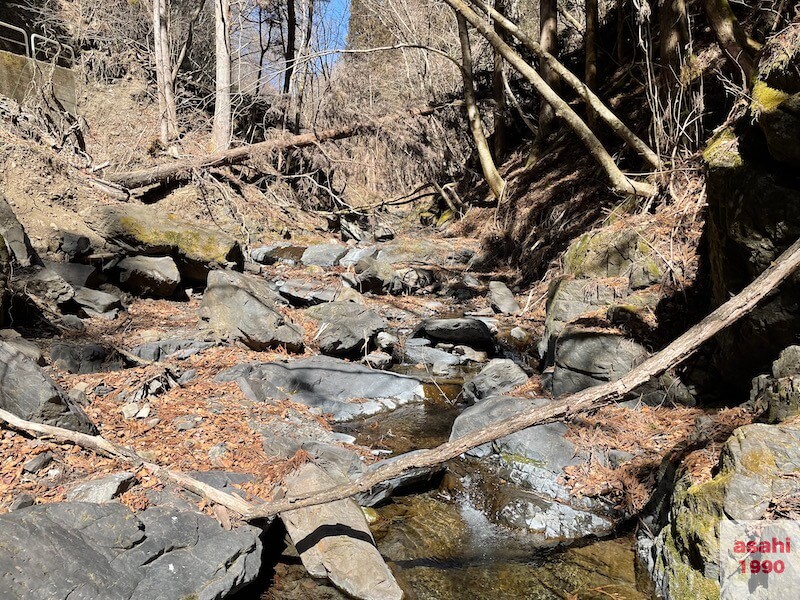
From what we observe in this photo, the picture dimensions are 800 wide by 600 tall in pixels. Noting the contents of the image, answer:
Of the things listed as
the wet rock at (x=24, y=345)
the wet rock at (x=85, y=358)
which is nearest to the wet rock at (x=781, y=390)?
the wet rock at (x=85, y=358)

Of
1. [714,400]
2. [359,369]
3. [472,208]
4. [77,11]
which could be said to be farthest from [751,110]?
[77,11]

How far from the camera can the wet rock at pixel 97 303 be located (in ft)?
21.2

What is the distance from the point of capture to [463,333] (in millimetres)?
7195

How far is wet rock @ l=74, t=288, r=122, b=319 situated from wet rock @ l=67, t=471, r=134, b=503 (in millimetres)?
3833

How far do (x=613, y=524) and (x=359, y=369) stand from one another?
3.15 meters

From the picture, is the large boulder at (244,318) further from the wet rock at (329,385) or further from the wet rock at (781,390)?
the wet rock at (781,390)

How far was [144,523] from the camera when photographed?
2934mm

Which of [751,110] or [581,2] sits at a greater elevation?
[581,2]

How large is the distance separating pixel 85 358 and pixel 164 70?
10.4 meters

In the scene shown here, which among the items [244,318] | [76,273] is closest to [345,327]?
[244,318]

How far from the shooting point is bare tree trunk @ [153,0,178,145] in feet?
42.4

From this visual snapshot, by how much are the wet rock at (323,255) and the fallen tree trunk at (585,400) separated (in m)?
7.51

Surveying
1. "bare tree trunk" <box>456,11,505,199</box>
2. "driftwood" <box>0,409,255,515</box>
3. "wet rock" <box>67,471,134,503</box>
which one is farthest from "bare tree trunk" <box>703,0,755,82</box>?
"bare tree trunk" <box>456,11,505,199</box>

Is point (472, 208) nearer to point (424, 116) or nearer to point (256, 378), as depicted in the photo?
point (424, 116)
